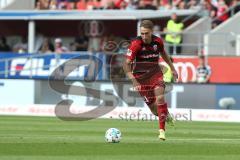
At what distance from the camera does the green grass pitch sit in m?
11.8

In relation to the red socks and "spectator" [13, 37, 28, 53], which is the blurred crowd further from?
the red socks

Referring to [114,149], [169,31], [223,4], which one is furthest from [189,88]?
[114,149]

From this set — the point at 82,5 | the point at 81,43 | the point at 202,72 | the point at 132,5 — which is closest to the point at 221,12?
the point at 132,5

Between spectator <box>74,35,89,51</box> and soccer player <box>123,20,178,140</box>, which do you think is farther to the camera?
spectator <box>74,35,89,51</box>

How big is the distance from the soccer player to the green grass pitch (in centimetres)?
63

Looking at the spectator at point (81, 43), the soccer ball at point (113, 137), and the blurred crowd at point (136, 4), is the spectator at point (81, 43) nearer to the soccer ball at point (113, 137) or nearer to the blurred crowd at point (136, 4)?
the blurred crowd at point (136, 4)

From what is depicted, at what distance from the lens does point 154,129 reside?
58.2ft

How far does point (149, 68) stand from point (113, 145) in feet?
7.17

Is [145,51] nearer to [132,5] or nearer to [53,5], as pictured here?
[132,5]

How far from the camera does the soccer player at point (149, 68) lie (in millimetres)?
14438

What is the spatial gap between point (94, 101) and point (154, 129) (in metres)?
7.57

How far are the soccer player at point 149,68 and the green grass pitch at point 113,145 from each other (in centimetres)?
63

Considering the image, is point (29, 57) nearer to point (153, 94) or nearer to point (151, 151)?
point (153, 94)

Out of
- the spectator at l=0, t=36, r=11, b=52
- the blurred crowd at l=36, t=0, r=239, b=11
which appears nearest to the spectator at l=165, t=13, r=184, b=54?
the blurred crowd at l=36, t=0, r=239, b=11
